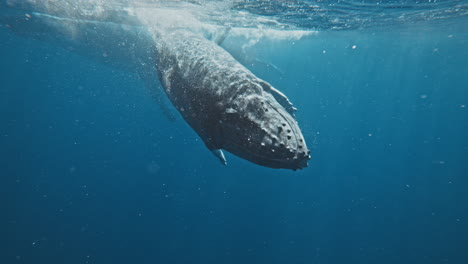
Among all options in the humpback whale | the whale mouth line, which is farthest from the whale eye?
the whale mouth line

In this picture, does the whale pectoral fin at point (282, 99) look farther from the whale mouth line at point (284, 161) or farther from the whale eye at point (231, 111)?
the whale mouth line at point (284, 161)

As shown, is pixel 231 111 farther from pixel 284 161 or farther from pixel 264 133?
pixel 284 161

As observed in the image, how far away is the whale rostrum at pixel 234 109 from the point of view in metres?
2.90

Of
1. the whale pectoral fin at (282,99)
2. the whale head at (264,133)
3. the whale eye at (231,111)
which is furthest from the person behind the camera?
the whale pectoral fin at (282,99)

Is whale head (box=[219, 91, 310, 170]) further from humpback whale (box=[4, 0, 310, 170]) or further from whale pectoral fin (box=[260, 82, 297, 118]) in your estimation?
whale pectoral fin (box=[260, 82, 297, 118])

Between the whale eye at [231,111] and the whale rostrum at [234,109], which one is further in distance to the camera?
the whale eye at [231,111]

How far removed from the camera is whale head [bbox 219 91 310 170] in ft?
9.34

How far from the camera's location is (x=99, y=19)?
601 inches

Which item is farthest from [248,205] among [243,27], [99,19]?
[99,19]

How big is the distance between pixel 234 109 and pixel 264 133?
644mm

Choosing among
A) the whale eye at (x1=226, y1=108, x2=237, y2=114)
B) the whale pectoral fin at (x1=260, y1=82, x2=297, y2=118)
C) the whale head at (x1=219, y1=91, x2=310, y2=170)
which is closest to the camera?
the whale head at (x1=219, y1=91, x2=310, y2=170)

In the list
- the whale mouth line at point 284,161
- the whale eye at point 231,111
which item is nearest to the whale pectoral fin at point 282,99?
the whale eye at point 231,111

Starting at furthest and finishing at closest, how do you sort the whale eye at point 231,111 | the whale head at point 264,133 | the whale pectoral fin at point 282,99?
the whale pectoral fin at point 282,99
the whale eye at point 231,111
the whale head at point 264,133

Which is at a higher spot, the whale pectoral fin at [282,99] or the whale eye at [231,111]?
the whale pectoral fin at [282,99]
